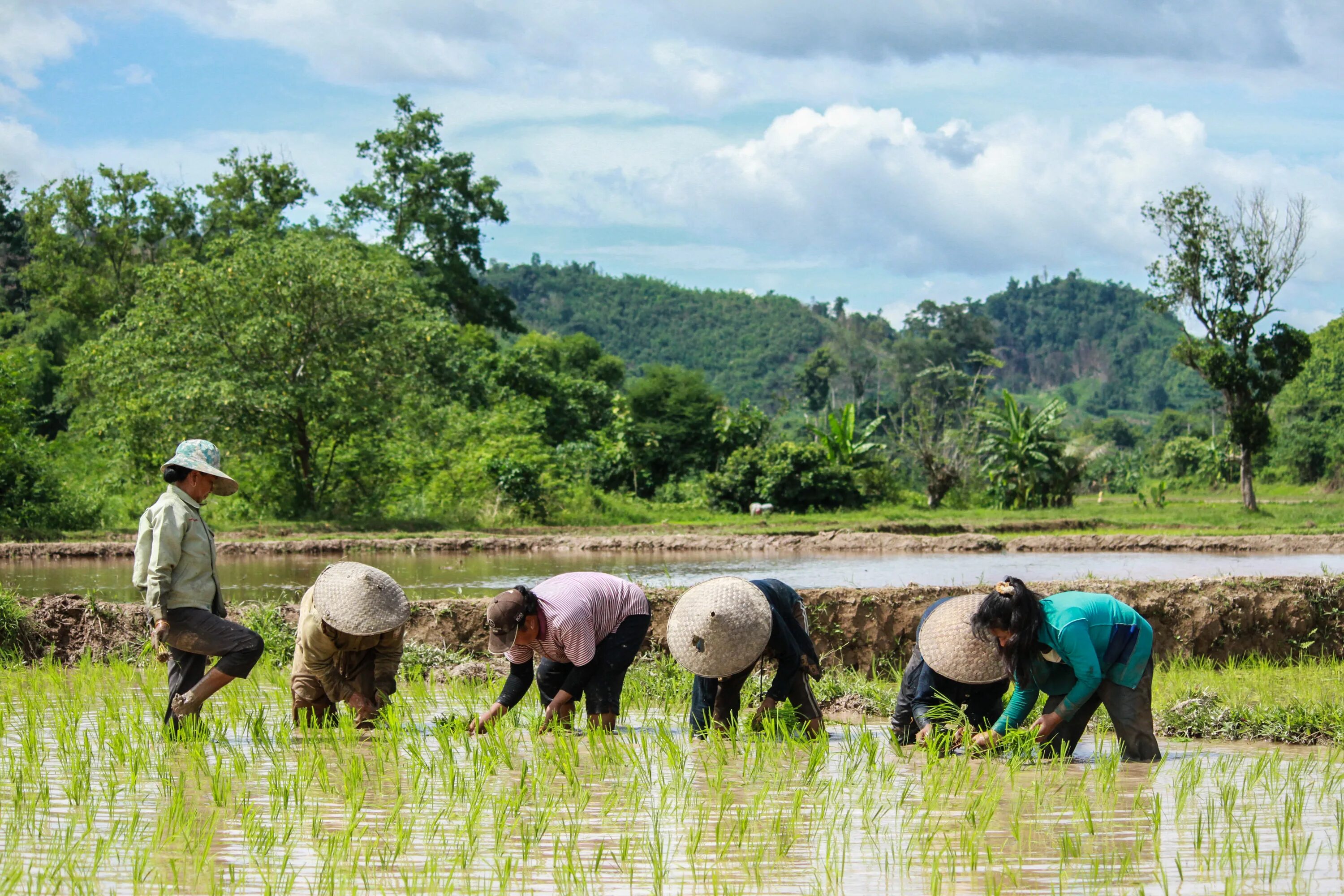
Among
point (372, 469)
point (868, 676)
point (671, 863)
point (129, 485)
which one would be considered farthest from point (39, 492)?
point (671, 863)

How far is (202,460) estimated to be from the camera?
5672mm

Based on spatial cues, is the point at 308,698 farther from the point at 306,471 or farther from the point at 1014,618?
the point at 306,471

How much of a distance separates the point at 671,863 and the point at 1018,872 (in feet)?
3.69

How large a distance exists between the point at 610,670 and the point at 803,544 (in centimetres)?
1385

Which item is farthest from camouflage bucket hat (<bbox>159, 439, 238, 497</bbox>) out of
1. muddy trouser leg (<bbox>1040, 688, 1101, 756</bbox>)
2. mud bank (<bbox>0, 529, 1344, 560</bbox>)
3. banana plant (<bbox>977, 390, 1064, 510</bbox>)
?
banana plant (<bbox>977, 390, 1064, 510</bbox>)

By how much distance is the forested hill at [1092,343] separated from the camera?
95.9 m

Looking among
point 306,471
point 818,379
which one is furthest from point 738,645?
point 818,379

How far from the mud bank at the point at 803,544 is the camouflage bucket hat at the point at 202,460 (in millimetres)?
11358

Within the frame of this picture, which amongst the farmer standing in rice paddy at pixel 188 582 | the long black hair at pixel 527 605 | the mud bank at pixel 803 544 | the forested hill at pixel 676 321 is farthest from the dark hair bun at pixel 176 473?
the forested hill at pixel 676 321

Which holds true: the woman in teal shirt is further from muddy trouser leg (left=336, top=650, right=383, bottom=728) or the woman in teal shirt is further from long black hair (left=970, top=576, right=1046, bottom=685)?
muddy trouser leg (left=336, top=650, right=383, bottom=728)

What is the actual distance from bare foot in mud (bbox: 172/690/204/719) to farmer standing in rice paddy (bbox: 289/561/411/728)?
444mm

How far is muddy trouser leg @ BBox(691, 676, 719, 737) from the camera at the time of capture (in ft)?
19.0

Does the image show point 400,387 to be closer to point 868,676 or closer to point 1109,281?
point 868,676

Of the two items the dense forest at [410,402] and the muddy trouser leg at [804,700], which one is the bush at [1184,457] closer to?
the dense forest at [410,402]
